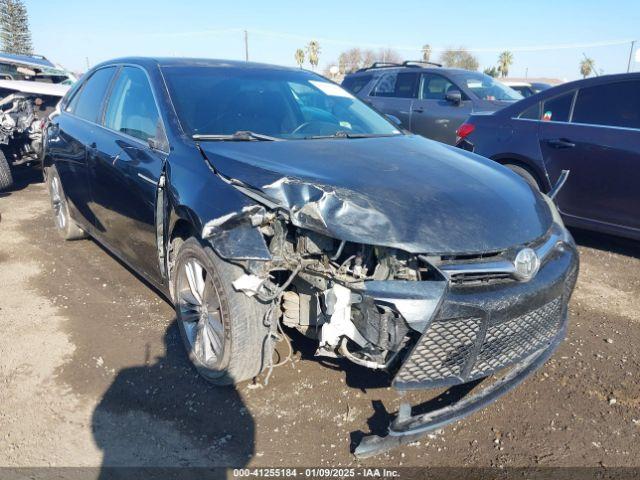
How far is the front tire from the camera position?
8.36 feet

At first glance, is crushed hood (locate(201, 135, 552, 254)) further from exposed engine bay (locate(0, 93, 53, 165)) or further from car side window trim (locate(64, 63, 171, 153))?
exposed engine bay (locate(0, 93, 53, 165))

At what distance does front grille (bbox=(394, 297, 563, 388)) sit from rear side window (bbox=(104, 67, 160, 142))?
2048 millimetres

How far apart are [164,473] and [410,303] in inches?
52.7

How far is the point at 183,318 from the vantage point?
10.0ft

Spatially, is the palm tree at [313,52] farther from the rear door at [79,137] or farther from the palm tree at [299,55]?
the rear door at [79,137]

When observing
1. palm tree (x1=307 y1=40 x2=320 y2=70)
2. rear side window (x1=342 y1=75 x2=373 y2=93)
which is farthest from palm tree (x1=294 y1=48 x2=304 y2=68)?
rear side window (x1=342 y1=75 x2=373 y2=93)

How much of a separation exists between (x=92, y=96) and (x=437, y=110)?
5.60 meters

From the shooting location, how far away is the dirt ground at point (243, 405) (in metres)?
2.43

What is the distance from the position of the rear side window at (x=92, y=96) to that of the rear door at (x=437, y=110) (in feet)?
17.6

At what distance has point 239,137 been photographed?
307cm

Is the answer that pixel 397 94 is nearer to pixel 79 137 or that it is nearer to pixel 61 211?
pixel 61 211

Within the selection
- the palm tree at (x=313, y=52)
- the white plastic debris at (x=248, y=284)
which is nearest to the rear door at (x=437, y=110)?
the white plastic debris at (x=248, y=284)

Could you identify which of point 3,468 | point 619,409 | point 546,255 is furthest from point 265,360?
point 619,409

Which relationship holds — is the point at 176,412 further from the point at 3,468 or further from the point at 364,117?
the point at 364,117
